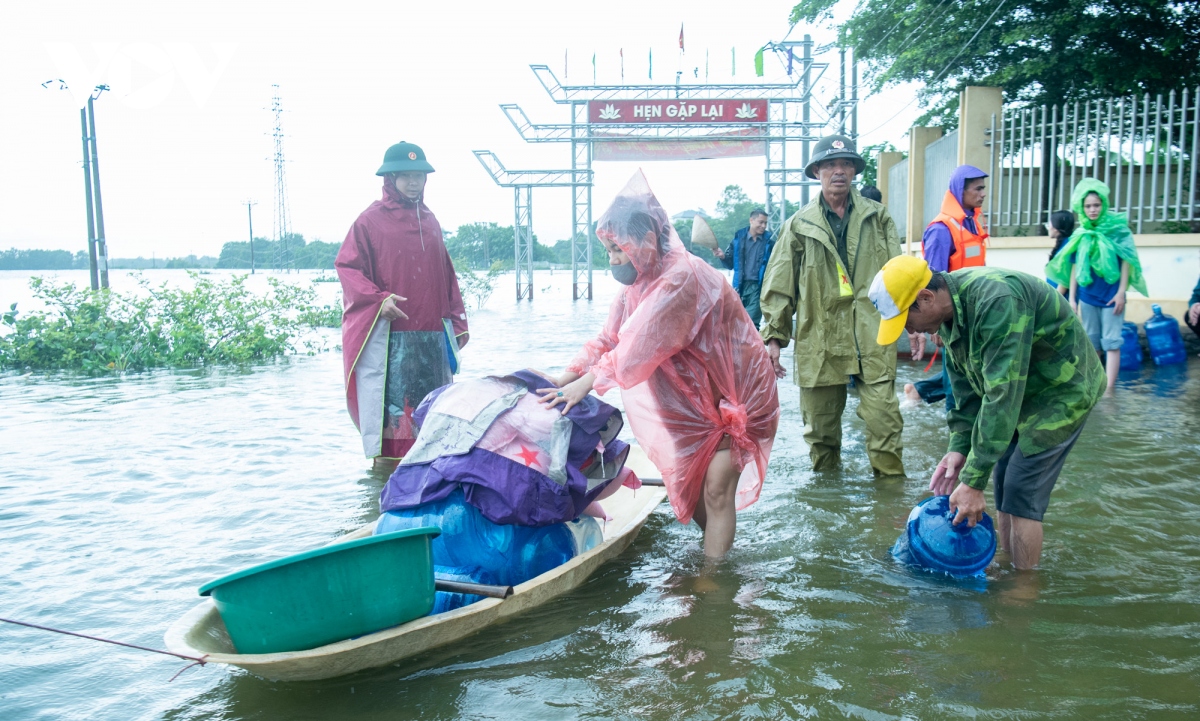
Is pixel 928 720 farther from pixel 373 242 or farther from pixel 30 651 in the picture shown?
pixel 373 242

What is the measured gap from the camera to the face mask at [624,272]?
12.2 ft

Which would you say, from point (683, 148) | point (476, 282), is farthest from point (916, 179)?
point (476, 282)

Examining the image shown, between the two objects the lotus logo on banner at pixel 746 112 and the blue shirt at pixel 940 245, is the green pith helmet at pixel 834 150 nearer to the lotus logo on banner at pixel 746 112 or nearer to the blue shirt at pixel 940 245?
the blue shirt at pixel 940 245

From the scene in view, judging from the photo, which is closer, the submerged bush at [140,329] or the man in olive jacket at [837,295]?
the man in olive jacket at [837,295]

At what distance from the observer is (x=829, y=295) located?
5.21 m

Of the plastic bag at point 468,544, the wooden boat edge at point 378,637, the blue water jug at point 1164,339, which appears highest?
the blue water jug at point 1164,339

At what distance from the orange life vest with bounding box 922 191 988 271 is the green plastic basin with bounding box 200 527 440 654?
4.34 meters

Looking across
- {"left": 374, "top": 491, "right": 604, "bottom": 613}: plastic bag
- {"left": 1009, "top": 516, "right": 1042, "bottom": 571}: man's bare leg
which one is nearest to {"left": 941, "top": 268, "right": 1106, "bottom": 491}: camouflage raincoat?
{"left": 1009, "top": 516, "right": 1042, "bottom": 571}: man's bare leg

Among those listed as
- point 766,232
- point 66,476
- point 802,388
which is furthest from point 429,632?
point 766,232

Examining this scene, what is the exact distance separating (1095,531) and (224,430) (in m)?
6.86

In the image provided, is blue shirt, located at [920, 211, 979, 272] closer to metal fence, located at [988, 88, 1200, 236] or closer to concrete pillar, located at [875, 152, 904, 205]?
metal fence, located at [988, 88, 1200, 236]

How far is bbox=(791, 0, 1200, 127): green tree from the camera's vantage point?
1342cm

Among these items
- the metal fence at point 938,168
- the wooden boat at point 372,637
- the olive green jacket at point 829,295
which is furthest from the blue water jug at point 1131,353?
the wooden boat at point 372,637

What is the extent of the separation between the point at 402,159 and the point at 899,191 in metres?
14.3
